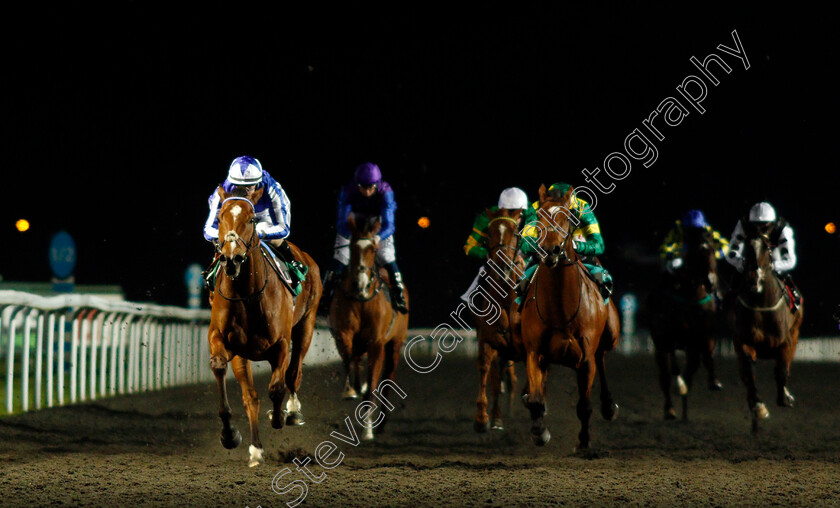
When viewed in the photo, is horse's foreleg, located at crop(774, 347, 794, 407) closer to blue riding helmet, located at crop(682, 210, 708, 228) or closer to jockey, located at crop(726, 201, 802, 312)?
jockey, located at crop(726, 201, 802, 312)

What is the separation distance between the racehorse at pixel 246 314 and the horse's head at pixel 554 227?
1.89 m

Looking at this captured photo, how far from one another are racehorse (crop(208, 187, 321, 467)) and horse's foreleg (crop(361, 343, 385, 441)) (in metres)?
1.38

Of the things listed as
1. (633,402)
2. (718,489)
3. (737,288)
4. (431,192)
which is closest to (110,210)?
(431,192)

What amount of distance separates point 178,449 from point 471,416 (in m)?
3.85

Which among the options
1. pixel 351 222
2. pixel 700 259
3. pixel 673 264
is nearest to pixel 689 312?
pixel 700 259

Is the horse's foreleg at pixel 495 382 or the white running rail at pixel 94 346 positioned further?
the white running rail at pixel 94 346

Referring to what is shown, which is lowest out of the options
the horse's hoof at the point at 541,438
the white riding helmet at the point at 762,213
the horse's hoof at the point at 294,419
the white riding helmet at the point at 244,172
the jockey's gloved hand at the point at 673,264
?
the horse's hoof at the point at 541,438

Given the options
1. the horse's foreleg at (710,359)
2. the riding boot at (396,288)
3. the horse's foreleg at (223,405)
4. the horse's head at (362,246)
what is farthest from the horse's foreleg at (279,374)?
the horse's foreleg at (710,359)

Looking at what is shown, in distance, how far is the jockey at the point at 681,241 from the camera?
1077cm

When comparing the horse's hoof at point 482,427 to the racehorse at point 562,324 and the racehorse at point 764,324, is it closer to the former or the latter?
the racehorse at point 562,324

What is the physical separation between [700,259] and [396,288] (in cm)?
336

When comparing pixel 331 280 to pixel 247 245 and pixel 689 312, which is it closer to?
pixel 247 245

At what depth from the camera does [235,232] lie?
6301 mm

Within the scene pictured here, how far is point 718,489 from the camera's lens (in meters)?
6.33
